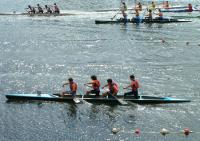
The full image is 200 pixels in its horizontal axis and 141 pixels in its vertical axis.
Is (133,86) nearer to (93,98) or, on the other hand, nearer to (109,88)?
(109,88)

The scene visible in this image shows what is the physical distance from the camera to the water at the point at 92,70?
33969mm

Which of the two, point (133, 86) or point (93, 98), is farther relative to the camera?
point (93, 98)

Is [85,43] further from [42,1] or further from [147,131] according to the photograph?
[42,1]

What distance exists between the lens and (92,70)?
48938mm

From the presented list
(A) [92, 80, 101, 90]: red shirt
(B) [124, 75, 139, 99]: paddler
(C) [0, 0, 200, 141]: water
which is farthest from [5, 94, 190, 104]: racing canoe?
(A) [92, 80, 101, 90]: red shirt

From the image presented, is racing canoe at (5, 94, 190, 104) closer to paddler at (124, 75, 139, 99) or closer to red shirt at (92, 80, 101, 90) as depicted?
paddler at (124, 75, 139, 99)

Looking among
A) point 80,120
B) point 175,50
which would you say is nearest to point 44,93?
point 80,120

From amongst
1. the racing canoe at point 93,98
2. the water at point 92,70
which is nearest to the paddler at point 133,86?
the racing canoe at point 93,98

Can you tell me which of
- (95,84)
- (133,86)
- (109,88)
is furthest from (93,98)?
(133,86)

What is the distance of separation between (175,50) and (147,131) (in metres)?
26.1

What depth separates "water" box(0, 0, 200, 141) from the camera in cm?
3397

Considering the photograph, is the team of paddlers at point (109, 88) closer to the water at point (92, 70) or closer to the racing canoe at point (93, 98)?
the racing canoe at point (93, 98)

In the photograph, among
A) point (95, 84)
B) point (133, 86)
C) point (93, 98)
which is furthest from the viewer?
point (95, 84)

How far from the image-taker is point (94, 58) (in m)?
54.1
